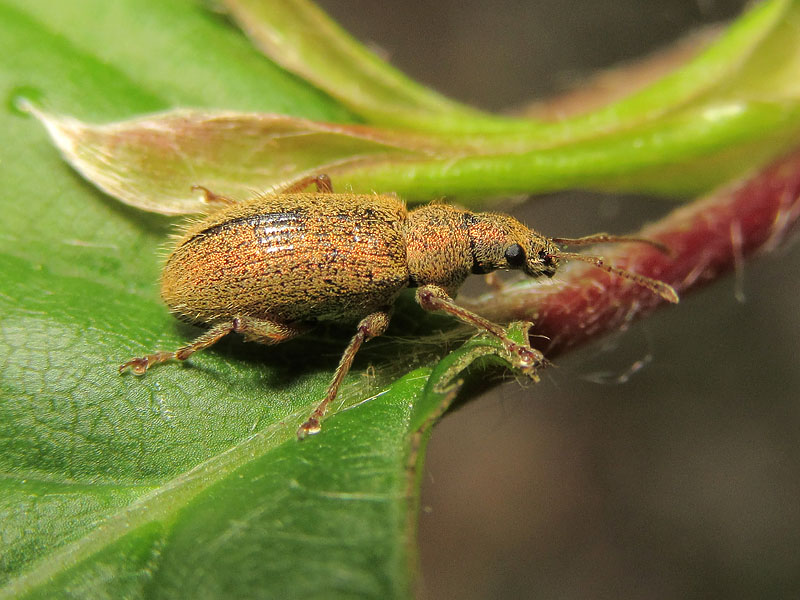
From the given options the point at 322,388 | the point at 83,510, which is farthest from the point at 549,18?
the point at 83,510

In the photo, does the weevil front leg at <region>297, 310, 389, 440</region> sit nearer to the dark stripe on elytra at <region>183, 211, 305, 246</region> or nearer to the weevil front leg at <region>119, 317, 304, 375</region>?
the weevil front leg at <region>119, 317, 304, 375</region>

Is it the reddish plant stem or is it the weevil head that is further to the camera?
the weevil head

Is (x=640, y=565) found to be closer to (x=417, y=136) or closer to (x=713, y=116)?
(x=713, y=116)

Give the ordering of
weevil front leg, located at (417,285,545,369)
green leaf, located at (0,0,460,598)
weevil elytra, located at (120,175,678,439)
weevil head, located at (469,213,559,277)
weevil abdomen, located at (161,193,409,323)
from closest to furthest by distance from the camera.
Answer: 1. green leaf, located at (0,0,460,598)
2. weevil front leg, located at (417,285,545,369)
3. weevil elytra, located at (120,175,678,439)
4. weevil abdomen, located at (161,193,409,323)
5. weevil head, located at (469,213,559,277)

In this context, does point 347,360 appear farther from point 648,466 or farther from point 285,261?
point 648,466

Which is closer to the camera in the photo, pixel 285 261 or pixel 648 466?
pixel 285 261

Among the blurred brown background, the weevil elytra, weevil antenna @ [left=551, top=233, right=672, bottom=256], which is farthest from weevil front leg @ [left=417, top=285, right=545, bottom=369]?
the blurred brown background

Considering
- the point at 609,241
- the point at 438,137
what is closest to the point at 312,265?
the point at 438,137

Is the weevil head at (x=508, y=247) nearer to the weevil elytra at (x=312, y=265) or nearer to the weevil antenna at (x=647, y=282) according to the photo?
the weevil elytra at (x=312, y=265)
